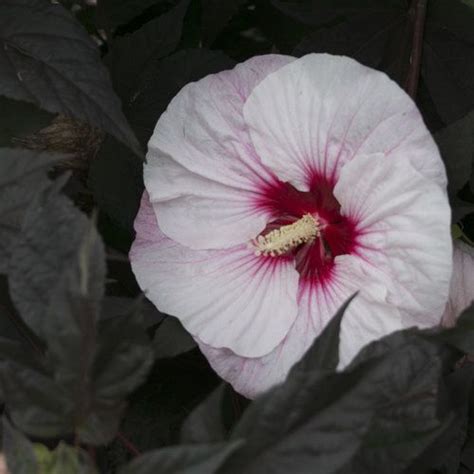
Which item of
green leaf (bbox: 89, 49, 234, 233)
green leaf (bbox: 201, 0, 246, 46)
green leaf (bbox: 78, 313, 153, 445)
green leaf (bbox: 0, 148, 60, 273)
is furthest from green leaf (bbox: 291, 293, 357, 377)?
green leaf (bbox: 201, 0, 246, 46)

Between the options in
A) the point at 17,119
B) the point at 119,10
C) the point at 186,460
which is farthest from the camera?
the point at 119,10

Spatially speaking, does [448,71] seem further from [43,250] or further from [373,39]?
[43,250]

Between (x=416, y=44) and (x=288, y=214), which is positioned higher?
(x=416, y=44)

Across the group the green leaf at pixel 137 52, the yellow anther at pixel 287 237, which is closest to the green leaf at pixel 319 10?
the green leaf at pixel 137 52

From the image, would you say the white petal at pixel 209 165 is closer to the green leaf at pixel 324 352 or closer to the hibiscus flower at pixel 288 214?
the hibiscus flower at pixel 288 214

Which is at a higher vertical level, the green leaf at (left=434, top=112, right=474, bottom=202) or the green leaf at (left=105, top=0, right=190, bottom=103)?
the green leaf at (left=434, top=112, right=474, bottom=202)

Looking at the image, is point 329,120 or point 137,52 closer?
point 329,120

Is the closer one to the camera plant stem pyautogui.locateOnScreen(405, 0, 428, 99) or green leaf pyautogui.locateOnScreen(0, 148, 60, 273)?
green leaf pyautogui.locateOnScreen(0, 148, 60, 273)

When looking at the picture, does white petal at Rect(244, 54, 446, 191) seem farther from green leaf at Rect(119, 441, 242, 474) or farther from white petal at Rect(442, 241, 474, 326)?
green leaf at Rect(119, 441, 242, 474)

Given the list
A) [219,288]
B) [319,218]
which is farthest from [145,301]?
[319,218]
